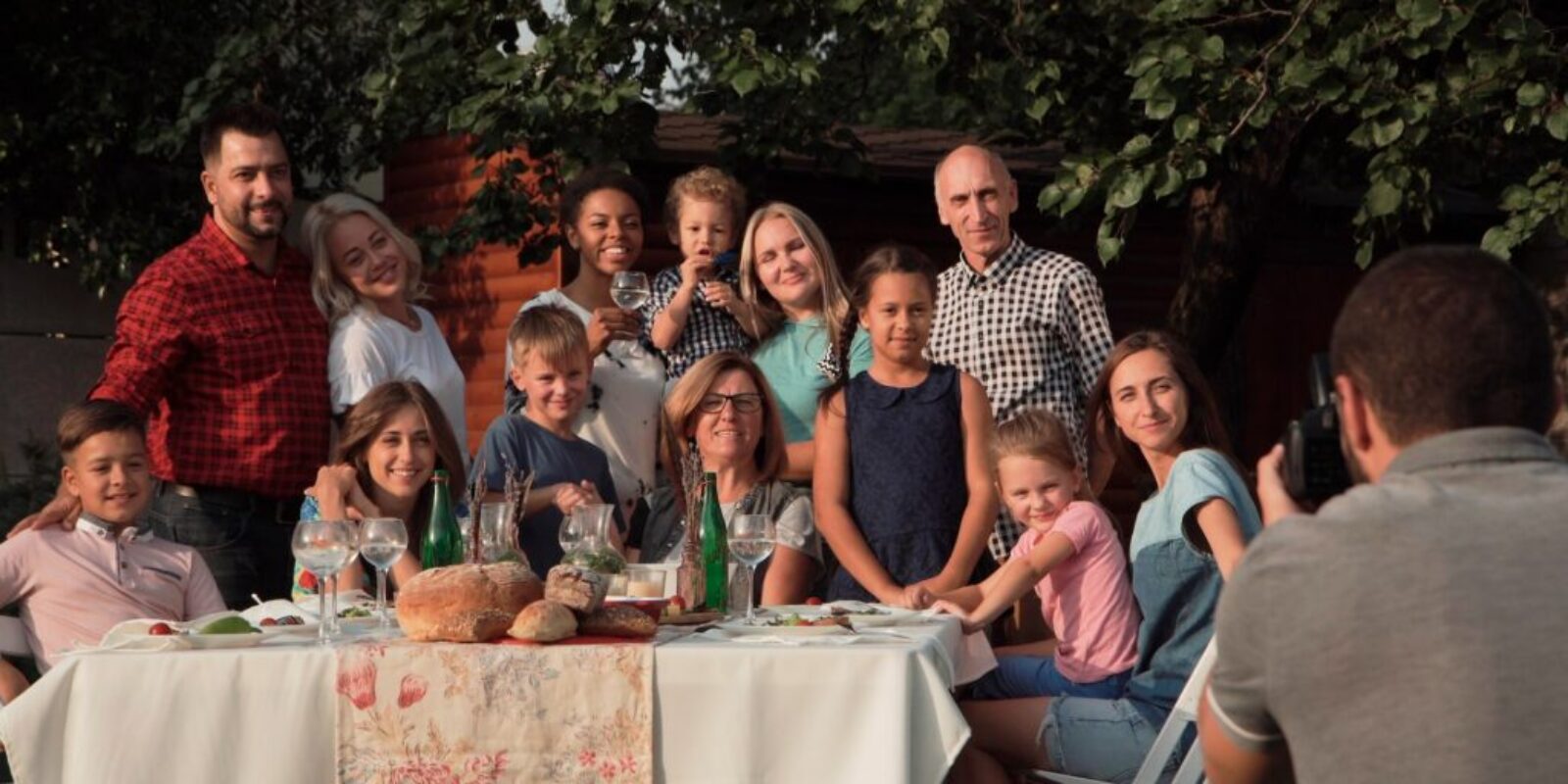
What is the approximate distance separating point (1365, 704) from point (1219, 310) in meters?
8.52

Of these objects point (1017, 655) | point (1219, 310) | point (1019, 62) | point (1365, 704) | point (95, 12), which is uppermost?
point (95, 12)

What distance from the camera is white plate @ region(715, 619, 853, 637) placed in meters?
4.09

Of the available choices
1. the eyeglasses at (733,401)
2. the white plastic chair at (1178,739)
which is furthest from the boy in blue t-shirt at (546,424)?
the white plastic chair at (1178,739)

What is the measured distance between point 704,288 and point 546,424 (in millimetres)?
709

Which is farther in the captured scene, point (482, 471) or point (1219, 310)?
point (1219, 310)

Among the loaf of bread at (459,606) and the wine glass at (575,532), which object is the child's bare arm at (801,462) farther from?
the loaf of bread at (459,606)

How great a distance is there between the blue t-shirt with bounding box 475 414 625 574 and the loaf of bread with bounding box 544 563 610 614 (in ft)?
4.39

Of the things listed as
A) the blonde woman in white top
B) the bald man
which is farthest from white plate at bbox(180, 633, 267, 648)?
the bald man

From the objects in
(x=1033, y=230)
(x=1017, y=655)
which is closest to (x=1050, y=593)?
(x=1017, y=655)

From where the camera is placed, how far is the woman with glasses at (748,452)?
5.49m

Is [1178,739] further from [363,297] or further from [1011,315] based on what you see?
[363,297]

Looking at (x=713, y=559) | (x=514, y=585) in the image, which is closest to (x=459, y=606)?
(x=514, y=585)

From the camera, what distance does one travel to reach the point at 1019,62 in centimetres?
967

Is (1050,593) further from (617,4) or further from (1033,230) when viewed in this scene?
(1033,230)
